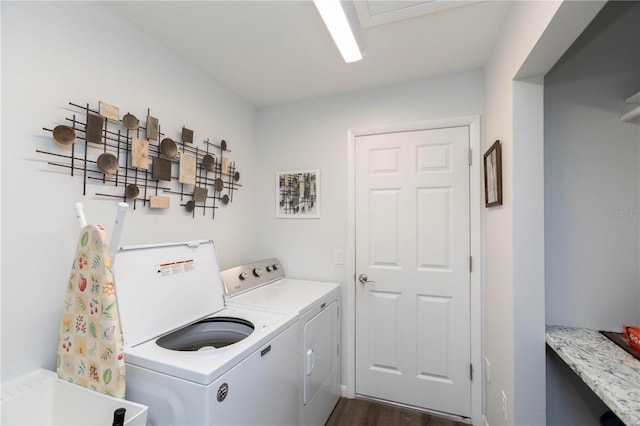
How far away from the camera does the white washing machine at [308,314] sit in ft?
5.66

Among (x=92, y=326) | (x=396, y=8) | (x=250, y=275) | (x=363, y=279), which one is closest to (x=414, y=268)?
(x=363, y=279)

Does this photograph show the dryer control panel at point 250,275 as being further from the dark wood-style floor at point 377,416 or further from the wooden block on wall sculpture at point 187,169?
the dark wood-style floor at point 377,416

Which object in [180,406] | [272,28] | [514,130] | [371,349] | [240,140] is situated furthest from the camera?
[240,140]

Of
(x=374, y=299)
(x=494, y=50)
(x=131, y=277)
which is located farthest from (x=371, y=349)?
(x=494, y=50)

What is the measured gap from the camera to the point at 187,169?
1.92 meters

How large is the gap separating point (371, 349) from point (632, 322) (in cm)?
156

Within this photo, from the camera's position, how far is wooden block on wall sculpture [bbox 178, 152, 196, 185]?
1.88 meters

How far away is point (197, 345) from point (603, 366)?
1834 millimetres

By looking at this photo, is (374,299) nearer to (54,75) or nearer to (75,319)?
(75,319)

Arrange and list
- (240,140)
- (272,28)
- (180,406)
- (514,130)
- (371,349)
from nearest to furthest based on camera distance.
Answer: (180,406)
(514,130)
(272,28)
(371,349)
(240,140)

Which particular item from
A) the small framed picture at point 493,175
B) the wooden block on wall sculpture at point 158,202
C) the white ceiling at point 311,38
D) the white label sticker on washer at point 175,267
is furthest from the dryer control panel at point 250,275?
the small framed picture at point 493,175

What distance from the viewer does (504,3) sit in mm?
1417

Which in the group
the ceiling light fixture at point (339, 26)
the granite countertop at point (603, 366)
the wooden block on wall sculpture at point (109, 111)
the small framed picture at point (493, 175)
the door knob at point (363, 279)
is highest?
the ceiling light fixture at point (339, 26)

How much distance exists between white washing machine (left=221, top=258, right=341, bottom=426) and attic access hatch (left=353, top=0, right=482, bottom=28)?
1.66m
